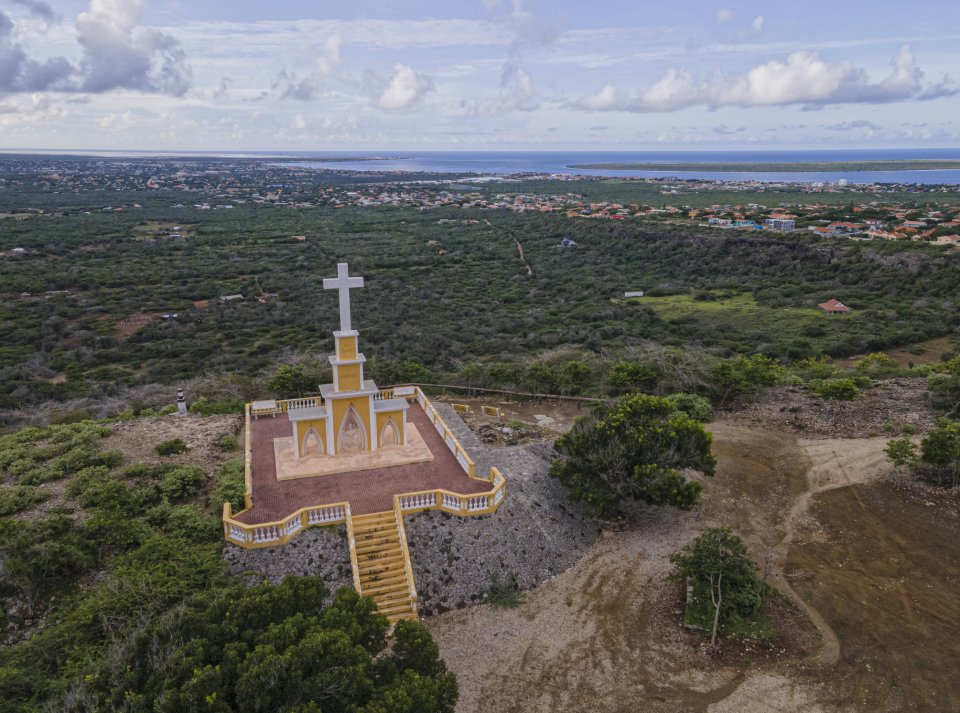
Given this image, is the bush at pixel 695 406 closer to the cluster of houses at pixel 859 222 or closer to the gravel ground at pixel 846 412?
the gravel ground at pixel 846 412

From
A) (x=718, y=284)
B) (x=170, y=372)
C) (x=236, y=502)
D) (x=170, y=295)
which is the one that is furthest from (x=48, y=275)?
(x=718, y=284)

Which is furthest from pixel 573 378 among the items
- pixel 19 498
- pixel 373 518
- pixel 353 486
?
pixel 19 498

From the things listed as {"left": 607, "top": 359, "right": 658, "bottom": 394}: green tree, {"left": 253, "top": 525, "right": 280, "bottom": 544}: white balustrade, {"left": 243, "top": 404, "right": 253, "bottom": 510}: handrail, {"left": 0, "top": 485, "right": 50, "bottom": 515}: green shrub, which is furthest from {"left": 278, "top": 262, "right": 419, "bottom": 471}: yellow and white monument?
{"left": 607, "top": 359, "right": 658, "bottom": 394}: green tree

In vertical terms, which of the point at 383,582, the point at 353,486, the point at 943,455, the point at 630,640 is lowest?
the point at 630,640

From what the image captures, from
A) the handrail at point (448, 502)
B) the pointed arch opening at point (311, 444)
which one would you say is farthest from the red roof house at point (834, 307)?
the pointed arch opening at point (311, 444)

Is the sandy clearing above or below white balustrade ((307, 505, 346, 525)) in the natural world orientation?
below

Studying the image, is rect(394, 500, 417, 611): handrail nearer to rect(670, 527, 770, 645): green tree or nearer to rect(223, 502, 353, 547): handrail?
rect(223, 502, 353, 547): handrail

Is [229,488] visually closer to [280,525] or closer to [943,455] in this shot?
[280,525]
